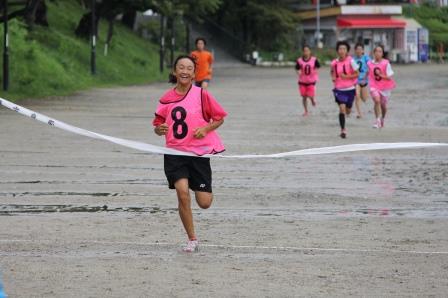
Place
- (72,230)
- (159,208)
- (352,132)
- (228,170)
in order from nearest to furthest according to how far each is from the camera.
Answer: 1. (72,230)
2. (159,208)
3. (228,170)
4. (352,132)

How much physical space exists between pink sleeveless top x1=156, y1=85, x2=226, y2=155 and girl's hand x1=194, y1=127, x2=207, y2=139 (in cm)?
6

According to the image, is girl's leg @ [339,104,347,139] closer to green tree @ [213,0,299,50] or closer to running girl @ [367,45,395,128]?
running girl @ [367,45,395,128]

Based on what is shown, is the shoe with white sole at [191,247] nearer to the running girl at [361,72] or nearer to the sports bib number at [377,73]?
the sports bib number at [377,73]

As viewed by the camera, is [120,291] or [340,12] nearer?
[120,291]

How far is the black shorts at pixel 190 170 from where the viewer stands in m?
9.24

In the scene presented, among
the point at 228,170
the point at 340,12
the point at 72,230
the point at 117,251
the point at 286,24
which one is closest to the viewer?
the point at 117,251

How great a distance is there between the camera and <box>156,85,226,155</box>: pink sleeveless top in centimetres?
927

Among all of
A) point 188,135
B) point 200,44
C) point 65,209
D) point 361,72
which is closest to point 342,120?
point 200,44

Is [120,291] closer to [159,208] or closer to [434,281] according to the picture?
[434,281]

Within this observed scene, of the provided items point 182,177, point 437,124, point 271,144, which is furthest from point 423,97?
point 182,177

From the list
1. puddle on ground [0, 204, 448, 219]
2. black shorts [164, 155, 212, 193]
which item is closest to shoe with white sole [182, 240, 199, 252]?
black shorts [164, 155, 212, 193]

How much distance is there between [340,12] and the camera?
97625mm

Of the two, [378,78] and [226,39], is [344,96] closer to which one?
[378,78]

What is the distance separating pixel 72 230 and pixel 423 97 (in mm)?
26755
